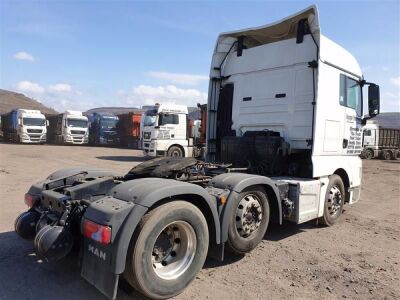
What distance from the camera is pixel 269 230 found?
6113 millimetres

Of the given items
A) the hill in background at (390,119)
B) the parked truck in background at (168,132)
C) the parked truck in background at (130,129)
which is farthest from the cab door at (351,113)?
the hill in background at (390,119)

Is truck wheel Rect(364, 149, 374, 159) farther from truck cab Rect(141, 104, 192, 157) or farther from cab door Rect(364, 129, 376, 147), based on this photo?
truck cab Rect(141, 104, 192, 157)

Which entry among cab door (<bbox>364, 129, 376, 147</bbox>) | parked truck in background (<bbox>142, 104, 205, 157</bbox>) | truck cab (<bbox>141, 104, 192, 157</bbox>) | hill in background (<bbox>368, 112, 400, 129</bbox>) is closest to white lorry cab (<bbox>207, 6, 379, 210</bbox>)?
parked truck in background (<bbox>142, 104, 205, 157</bbox>)

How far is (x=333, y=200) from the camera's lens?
21.4ft

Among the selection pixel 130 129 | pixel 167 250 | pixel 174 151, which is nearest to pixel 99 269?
pixel 167 250

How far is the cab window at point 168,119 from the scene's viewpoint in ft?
62.2

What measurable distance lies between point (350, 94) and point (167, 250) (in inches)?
191

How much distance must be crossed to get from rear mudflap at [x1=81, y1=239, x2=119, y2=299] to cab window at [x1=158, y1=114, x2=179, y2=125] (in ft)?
51.7

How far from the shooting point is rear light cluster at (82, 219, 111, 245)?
314cm

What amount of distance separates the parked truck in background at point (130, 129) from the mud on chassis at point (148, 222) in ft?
85.8

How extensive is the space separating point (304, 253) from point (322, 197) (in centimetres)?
139

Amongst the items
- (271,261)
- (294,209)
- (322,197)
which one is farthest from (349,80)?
(271,261)

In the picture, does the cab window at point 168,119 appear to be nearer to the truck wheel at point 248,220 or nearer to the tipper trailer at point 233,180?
the tipper trailer at point 233,180

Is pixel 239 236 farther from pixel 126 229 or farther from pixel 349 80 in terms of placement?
pixel 349 80
